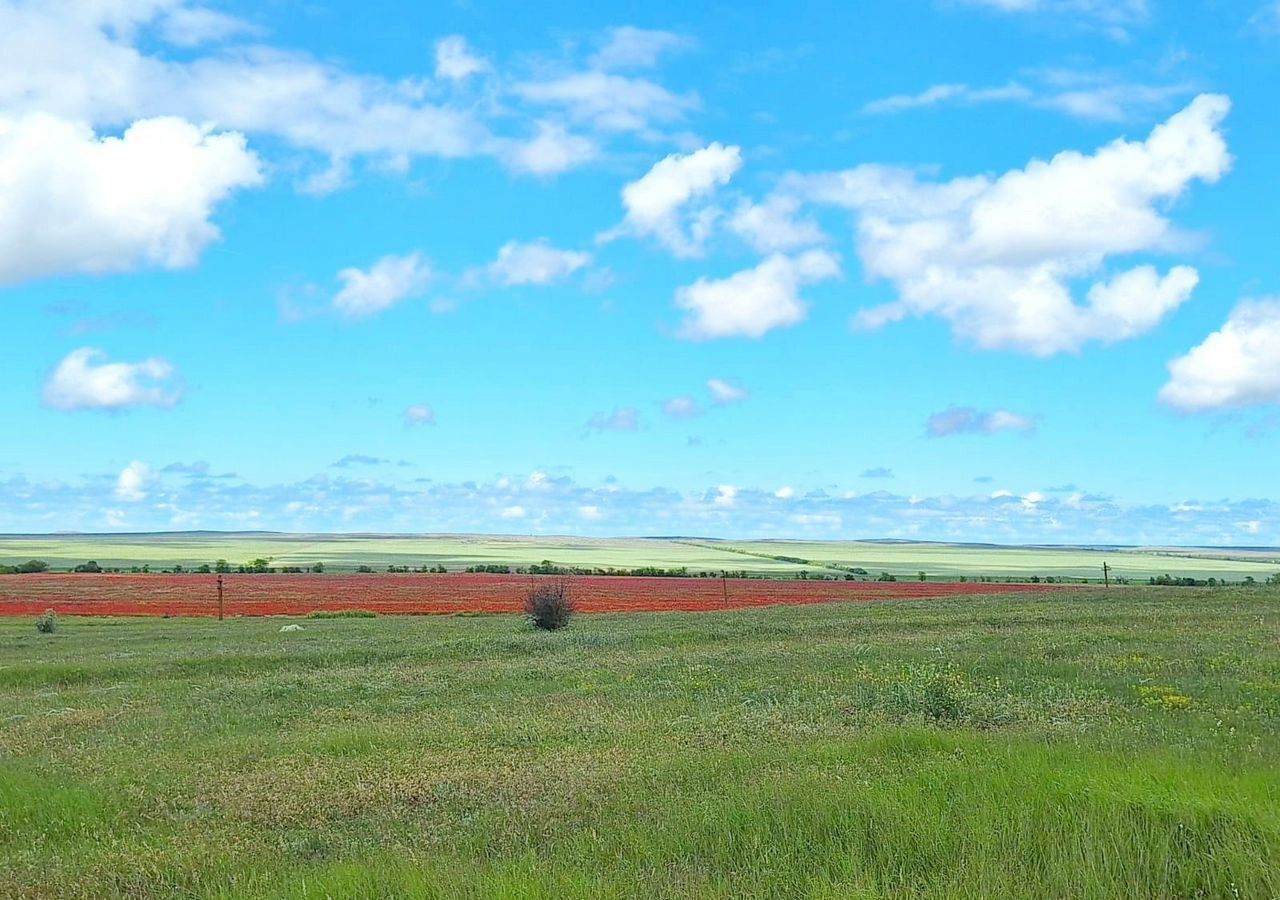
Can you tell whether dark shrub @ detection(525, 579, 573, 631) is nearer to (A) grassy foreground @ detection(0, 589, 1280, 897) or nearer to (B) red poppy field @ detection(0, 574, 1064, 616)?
(A) grassy foreground @ detection(0, 589, 1280, 897)

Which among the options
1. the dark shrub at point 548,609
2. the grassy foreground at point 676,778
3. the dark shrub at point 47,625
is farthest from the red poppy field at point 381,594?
the grassy foreground at point 676,778

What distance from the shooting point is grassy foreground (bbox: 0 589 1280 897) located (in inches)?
311

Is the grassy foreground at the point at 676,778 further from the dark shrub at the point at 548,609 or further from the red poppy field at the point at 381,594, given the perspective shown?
the red poppy field at the point at 381,594

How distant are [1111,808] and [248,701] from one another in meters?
14.6

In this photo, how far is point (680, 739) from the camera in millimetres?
13000

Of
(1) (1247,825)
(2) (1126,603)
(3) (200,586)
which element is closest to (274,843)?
(1) (1247,825)

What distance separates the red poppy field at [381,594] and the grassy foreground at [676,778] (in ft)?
112

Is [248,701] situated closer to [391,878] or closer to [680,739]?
[680,739]

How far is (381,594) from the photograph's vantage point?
252 feet

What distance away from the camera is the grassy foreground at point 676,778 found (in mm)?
7910

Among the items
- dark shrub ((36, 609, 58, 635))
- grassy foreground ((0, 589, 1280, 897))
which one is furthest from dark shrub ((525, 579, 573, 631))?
dark shrub ((36, 609, 58, 635))

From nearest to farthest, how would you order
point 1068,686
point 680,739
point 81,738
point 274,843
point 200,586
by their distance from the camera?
point 274,843
point 680,739
point 81,738
point 1068,686
point 200,586

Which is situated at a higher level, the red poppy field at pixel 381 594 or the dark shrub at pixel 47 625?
the dark shrub at pixel 47 625

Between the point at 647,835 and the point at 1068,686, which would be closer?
the point at 647,835
